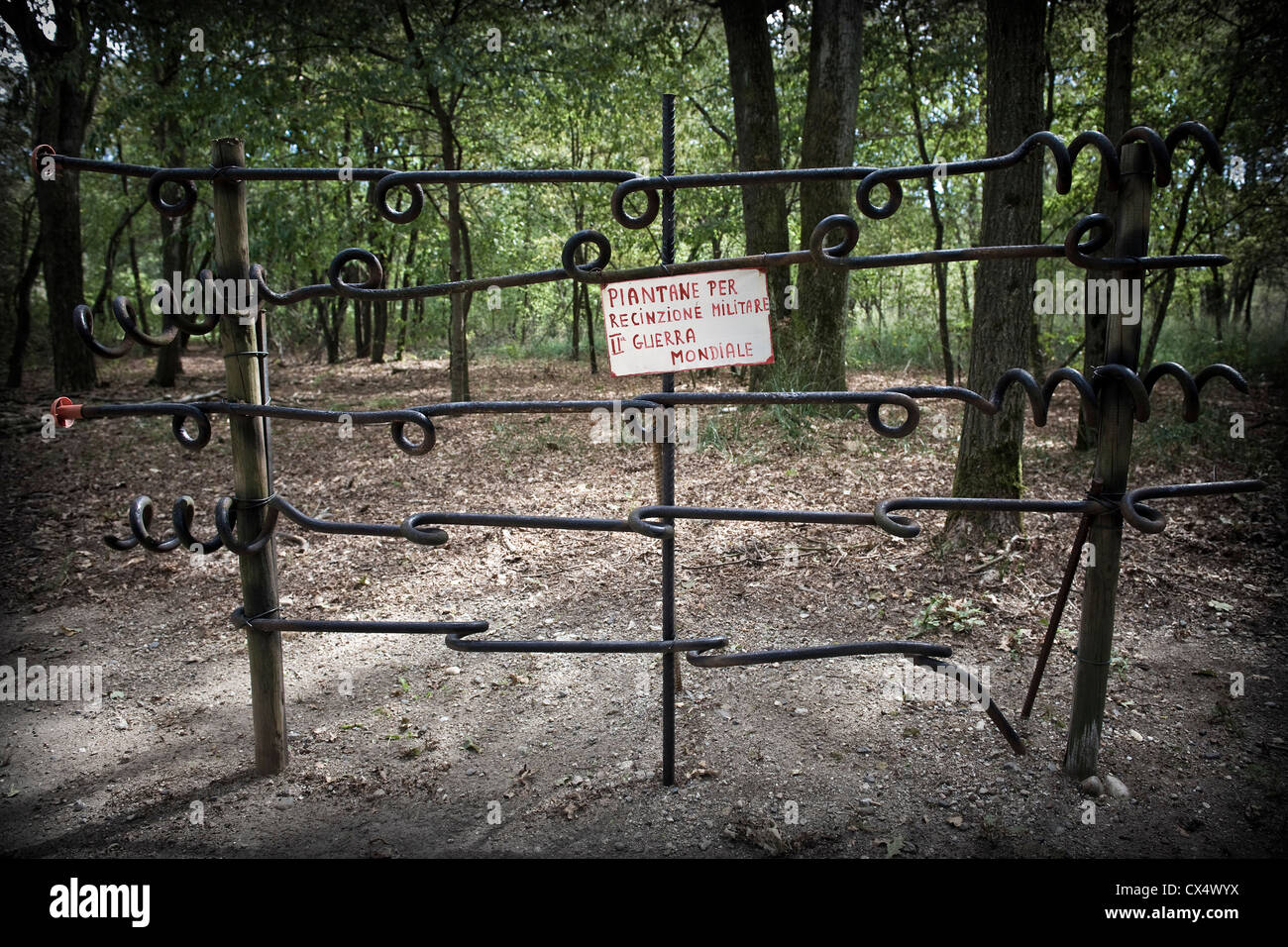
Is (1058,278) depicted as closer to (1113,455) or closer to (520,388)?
(520,388)

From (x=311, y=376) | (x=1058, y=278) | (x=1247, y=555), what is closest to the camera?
(x=1247, y=555)

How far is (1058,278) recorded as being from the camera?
458 inches

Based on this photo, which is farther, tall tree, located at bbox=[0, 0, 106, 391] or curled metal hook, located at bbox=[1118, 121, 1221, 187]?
tall tree, located at bbox=[0, 0, 106, 391]

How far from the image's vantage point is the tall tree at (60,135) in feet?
32.2

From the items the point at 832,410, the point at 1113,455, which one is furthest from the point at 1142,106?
the point at 1113,455

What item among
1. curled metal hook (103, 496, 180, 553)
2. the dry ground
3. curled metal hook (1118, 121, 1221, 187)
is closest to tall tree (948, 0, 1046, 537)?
the dry ground

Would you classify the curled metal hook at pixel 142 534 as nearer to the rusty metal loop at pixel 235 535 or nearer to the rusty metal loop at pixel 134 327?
the rusty metal loop at pixel 235 535

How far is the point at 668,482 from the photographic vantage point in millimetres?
2420

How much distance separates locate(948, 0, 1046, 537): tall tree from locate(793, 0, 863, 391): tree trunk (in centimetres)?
290

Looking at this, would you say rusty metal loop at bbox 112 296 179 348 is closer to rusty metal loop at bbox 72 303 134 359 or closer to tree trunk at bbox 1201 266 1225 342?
rusty metal loop at bbox 72 303 134 359

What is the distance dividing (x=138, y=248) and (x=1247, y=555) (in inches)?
1311

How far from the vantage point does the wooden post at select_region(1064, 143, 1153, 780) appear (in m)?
2.17

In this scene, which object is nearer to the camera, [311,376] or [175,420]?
[175,420]
